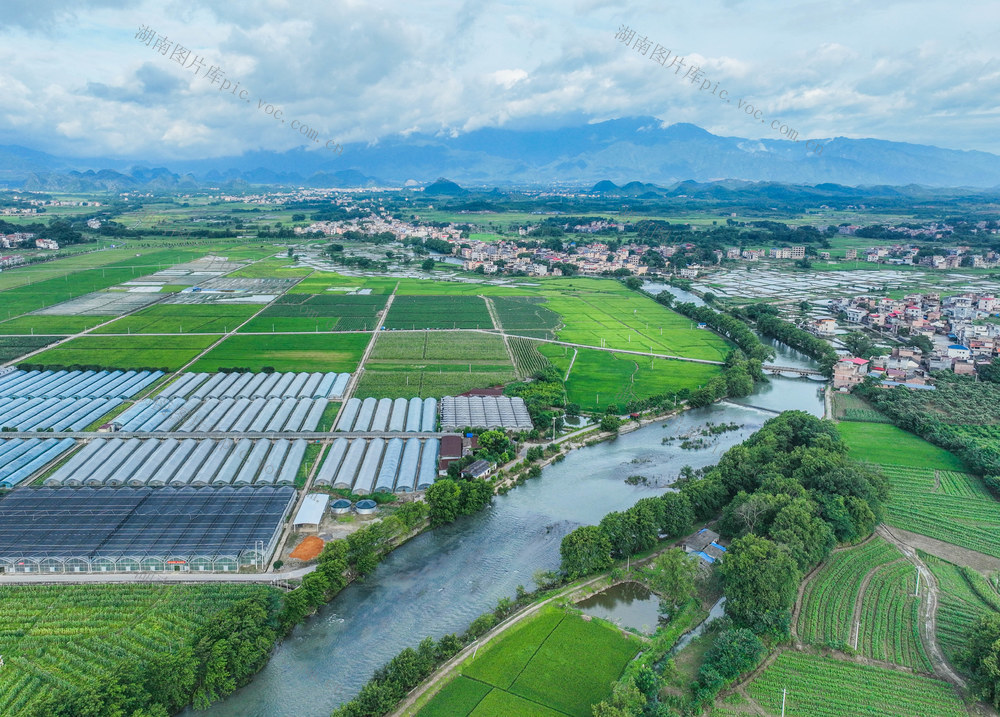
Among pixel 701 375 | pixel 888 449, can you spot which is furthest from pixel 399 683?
pixel 701 375

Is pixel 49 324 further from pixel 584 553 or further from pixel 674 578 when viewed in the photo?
pixel 674 578

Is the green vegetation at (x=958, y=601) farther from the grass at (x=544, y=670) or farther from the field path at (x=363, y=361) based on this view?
the field path at (x=363, y=361)

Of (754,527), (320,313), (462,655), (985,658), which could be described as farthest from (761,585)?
(320,313)

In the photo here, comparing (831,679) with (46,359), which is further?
(46,359)

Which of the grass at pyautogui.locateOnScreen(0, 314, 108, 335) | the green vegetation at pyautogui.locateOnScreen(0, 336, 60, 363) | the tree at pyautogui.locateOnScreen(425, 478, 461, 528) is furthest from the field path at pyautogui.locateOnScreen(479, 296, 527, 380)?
the green vegetation at pyautogui.locateOnScreen(0, 336, 60, 363)

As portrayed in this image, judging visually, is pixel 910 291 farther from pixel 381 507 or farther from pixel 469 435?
pixel 381 507

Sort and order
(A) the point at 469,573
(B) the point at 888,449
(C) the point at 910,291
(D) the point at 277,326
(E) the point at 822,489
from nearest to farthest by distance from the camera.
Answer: (A) the point at 469,573, (E) the point at 822,489, (B) the point at 888,449, (D) the point at 277,326, (C) the point at 910,291
